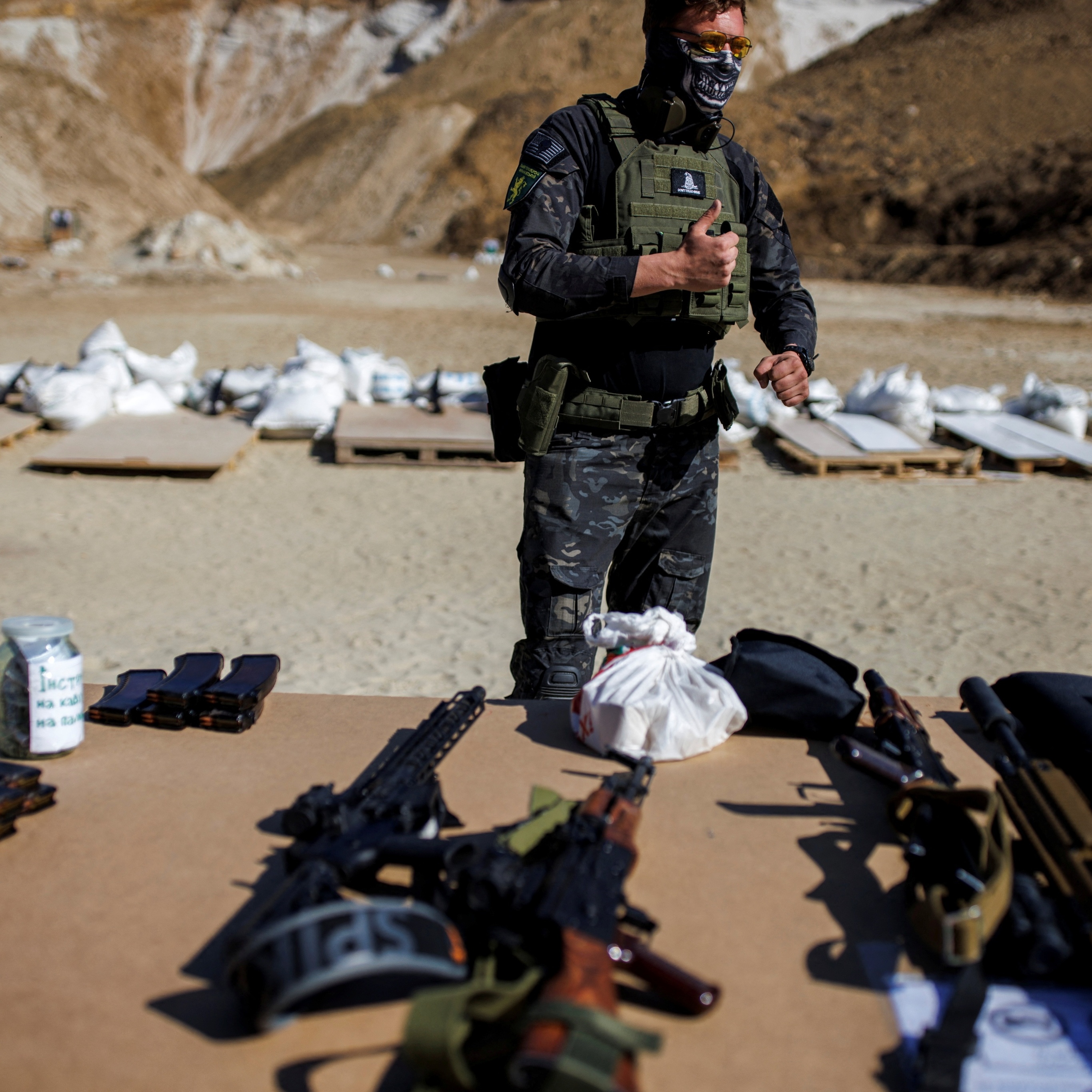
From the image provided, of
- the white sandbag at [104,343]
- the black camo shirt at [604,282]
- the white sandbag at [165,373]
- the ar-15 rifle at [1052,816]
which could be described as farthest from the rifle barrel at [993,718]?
the white sandbag at [104,343]

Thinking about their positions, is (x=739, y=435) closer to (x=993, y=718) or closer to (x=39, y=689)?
(x=993, y=718)

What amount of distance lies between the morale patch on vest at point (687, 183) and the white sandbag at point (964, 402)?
22.0 ft

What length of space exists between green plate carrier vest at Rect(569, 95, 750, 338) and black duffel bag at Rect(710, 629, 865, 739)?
2.45 ft

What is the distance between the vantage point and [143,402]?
7.87 metres

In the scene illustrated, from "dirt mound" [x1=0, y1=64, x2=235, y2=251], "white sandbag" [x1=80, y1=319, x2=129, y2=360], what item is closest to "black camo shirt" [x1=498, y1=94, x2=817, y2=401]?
"white sandbag" [x1=80, y1=319, x2=129, y2=360]

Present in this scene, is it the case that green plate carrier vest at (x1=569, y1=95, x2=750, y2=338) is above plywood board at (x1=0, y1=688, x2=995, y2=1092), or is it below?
above

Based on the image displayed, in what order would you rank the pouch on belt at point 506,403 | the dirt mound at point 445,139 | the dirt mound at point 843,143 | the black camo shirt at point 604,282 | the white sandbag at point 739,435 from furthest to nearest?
the dirt mound at point 445,139 → the dirt mound at point 843,143 → the white sandbag at point 739,435 → the pouch on belt at point 506,403 → the black camo shirt at point 604,282

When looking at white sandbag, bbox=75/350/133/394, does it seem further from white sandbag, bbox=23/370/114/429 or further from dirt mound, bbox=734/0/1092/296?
dirt mound, bbox=734/0/1092/296

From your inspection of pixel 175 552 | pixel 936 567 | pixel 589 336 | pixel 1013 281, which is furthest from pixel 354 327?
pixel 1013 281

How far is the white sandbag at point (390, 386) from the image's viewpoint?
26.7 ft

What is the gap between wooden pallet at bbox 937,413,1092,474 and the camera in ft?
23.7

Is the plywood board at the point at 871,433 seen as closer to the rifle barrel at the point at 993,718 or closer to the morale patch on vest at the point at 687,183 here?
the morale patch on vest at the point at 687,183

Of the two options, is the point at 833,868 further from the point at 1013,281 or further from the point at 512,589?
the point at 1013,281

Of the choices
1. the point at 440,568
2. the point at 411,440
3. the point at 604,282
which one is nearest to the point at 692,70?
the point at 604,282
